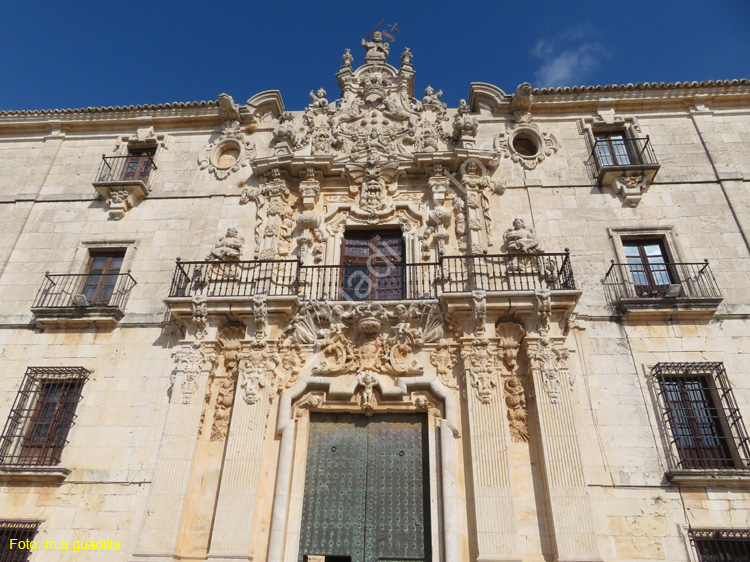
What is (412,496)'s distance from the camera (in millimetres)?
8484

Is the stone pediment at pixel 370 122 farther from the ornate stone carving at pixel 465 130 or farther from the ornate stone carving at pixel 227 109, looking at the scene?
the ornate stone carving at pixel 227 109

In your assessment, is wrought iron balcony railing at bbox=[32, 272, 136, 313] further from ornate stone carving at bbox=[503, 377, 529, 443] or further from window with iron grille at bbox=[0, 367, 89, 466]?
ornate stone carving at bbox=[503, 377, 529, 443]

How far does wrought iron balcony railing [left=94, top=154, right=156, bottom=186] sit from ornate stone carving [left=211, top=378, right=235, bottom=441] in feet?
18.6

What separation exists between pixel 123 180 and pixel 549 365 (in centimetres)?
1005

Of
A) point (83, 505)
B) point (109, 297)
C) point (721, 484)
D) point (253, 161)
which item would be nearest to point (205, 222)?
point (253, 161)

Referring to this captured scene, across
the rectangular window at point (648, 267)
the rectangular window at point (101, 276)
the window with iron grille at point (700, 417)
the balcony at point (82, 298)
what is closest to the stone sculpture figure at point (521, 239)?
the rectangular window at point (648, 267)

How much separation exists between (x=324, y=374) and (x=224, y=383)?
178cm

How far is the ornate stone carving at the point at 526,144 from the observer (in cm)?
1176

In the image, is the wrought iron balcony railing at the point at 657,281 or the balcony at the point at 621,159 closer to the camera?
the wrought iron balcony railing at the point at 657,281

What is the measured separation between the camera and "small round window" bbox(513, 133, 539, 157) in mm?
12094

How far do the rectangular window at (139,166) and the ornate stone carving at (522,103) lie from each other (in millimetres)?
8538

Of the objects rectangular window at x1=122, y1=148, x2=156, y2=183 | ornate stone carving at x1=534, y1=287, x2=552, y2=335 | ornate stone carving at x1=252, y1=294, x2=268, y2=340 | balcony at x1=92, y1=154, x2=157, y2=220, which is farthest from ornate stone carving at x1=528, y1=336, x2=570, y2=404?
rectangular window at x1=122, y1=148, x2=156, y2=183

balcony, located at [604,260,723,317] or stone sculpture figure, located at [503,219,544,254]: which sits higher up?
stone sculpture figure, located at [503,219,544,254]

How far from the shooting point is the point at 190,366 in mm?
9281
